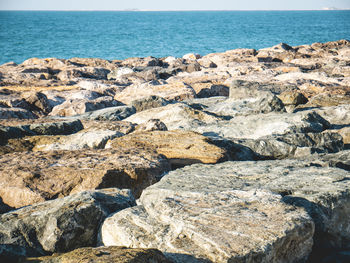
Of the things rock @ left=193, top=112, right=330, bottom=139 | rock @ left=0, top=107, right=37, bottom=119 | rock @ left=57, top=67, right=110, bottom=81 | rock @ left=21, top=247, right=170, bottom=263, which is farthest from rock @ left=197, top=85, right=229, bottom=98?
rock @ left=21, top=247, right=170, bottom=263

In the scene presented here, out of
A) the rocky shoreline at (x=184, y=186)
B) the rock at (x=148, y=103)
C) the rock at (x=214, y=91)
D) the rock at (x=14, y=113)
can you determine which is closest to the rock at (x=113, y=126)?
the rocky shoreline at (x=184, y=186)

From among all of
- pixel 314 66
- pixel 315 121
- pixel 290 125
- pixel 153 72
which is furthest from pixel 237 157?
pixel 314 66

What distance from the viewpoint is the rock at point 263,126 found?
6.37 m

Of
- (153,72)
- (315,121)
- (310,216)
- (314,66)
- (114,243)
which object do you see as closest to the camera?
(114,243)

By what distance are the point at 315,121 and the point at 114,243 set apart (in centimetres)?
484

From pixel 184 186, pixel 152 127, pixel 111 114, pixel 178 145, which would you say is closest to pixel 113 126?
pixel 152 127

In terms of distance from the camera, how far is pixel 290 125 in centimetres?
638

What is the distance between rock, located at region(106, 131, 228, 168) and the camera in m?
5.14

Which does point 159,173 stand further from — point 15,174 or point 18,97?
point 18,97

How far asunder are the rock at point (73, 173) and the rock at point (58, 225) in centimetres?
67

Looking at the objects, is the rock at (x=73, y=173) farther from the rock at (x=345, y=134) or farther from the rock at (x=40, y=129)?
the rock at (x=345, y=134)

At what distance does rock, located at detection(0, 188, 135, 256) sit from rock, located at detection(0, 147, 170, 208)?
665 millimetres

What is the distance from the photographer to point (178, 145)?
5.40 meters

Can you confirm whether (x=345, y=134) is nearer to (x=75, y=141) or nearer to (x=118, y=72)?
(x=75, y=141)
